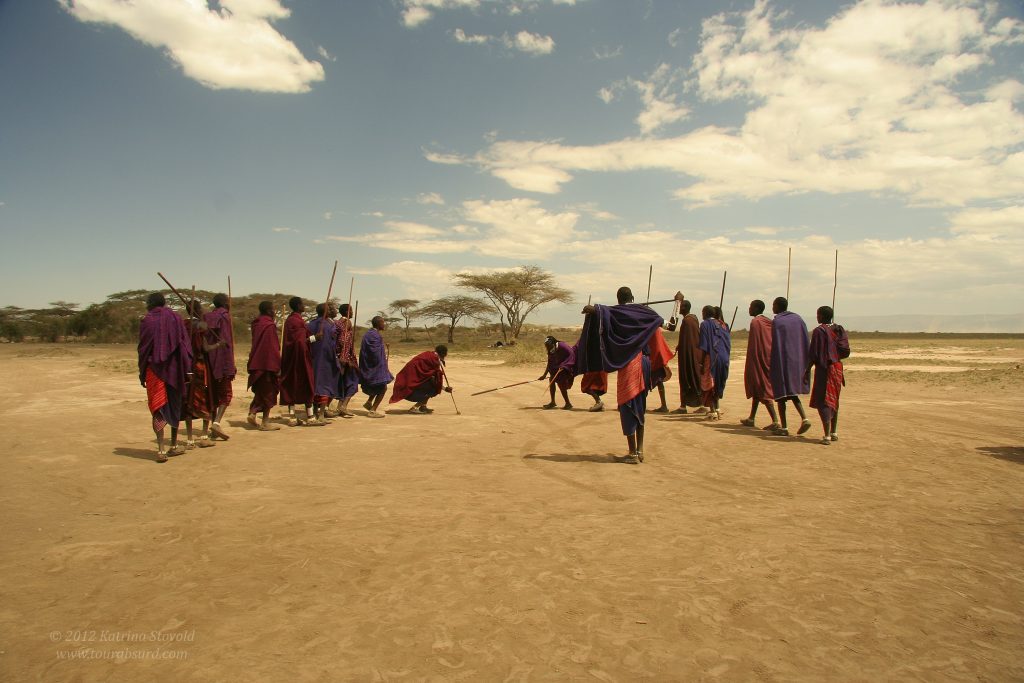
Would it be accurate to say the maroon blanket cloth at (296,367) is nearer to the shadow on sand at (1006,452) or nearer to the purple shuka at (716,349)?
the purple shuka at (716,349)

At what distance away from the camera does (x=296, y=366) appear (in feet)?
33.4

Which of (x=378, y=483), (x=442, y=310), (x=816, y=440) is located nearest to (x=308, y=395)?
(x=378, y=483)

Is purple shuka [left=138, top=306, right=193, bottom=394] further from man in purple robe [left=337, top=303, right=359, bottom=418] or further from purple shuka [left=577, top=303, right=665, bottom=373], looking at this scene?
purple shuka [left=577, top=303, right=665, bottom=373]

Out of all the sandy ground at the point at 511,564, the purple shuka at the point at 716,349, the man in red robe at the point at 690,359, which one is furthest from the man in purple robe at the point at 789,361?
the man in red robe at the point at 690,359

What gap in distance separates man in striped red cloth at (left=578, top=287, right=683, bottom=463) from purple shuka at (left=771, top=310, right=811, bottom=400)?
3063 mm

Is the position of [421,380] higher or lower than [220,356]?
lower

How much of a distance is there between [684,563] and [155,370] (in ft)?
20.6

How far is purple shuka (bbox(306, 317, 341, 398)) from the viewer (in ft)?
34.6

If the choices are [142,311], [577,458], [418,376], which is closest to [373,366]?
[418,376]

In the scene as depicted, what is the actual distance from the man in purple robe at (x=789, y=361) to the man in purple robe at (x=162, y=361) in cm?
830

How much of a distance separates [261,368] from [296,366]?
858 mm

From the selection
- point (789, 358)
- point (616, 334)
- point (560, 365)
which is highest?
point (616, 334)

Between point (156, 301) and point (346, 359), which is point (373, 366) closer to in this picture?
point (346, 359)

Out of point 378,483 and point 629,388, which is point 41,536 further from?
point 629,388
